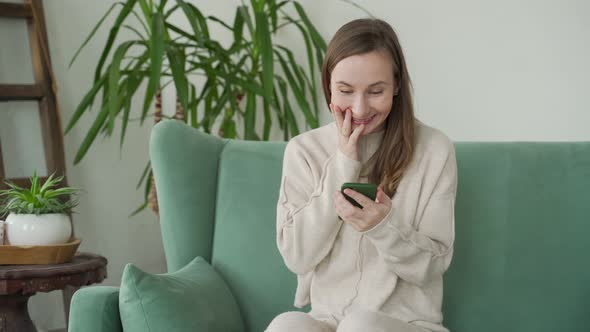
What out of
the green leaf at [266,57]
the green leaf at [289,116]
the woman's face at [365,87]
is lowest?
the green leaf at [289,116]

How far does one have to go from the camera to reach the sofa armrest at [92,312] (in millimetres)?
1387

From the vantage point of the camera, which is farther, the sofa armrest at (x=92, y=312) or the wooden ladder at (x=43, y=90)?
the wooden ladder at (x=43, y=90)

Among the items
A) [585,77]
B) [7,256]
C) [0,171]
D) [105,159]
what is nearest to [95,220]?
[105,159]

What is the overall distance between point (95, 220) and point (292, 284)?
1.65m

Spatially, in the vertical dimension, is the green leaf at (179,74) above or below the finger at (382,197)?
above

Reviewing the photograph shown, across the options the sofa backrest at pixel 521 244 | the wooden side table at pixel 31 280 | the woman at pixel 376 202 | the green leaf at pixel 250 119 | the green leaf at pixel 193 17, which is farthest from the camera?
the green leaf at pixel 250 119

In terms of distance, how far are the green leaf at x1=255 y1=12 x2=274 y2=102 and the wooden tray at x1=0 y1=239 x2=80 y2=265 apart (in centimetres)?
97

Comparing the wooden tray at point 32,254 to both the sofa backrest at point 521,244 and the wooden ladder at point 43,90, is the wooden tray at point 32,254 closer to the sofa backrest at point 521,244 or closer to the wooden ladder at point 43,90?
the wooden ladder at point 43,90

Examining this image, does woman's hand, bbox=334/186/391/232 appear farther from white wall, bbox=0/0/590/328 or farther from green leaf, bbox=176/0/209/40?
green leaf, bbox=176/0/209/40

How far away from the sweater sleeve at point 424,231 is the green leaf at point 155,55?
49.0 inches

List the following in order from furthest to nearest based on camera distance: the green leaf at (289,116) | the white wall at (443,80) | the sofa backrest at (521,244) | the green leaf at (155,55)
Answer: the green leaf at (289,116) < the green leaf at (155,55) < the white wall at (443,80) < the sofa backrest at (521,244)

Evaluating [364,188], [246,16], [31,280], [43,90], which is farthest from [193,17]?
[364,188]

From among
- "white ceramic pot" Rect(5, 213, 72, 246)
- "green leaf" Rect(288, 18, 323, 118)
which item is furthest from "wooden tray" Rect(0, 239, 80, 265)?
"green leaf" Rect(288, 18, 323, 118)

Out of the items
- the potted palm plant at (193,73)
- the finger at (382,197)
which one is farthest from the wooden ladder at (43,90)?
the finger at (382,197)
